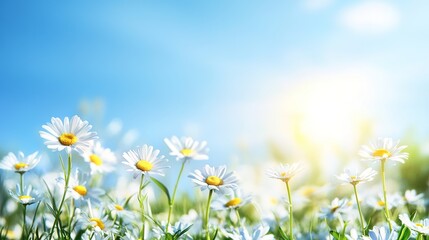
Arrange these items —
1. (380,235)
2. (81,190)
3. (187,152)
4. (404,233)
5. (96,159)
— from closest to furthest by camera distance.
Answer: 1. (380,235)
2. (404,233)
3. (187,152)
4. (81,190)
5. (96,159)

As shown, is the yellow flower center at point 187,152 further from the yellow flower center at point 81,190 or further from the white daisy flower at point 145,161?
the yellow flower center at point 81,190

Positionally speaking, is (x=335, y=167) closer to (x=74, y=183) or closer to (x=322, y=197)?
(x=322, y=197)

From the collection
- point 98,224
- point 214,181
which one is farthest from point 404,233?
point 98,224

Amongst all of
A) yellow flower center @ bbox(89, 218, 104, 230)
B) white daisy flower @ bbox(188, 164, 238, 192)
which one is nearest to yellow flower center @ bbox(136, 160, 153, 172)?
white daisy flower @ bbox(188, 164, 238, 192)

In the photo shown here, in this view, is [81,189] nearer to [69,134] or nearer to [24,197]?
[24,197]

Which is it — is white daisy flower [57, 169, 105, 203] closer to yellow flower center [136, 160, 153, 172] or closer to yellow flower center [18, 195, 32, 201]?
yellow flower center [18, 195, 32, 201]
